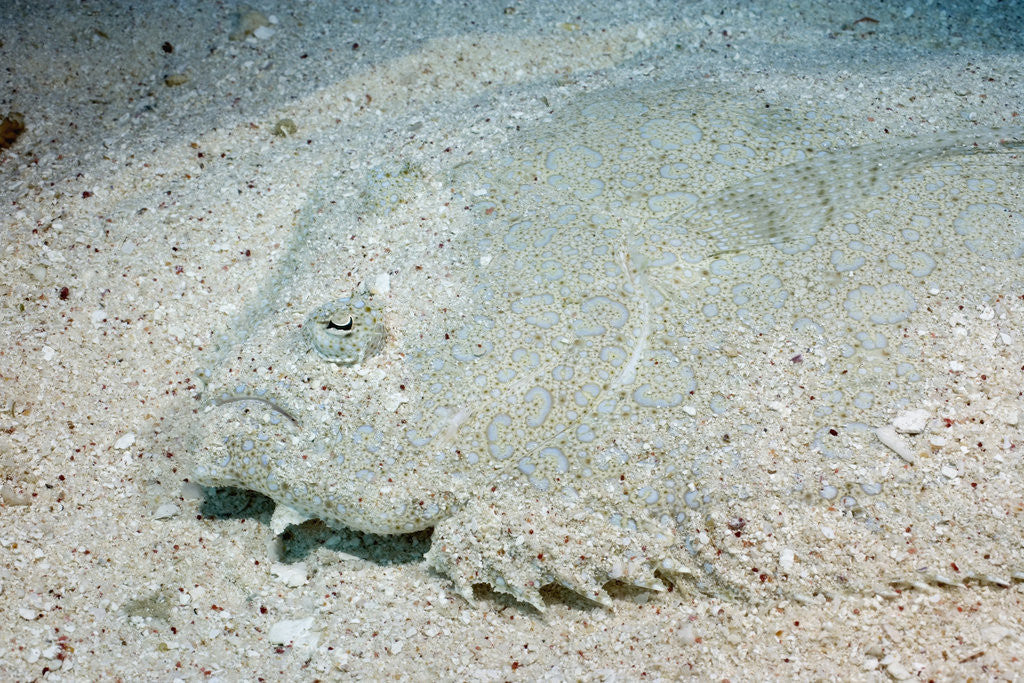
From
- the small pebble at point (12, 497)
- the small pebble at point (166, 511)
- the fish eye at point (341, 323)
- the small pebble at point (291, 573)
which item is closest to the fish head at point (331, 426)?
the fish eye at point (341, 323)

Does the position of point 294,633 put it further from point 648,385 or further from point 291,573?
point 648,385

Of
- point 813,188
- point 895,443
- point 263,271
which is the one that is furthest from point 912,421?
point 263,271

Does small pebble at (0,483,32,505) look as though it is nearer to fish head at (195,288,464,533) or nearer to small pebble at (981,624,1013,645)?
fish head at (195,288,464,533)

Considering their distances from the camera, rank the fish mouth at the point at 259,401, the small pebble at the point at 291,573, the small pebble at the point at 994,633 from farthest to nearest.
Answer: the small pebble at the point at 291,573, the fish mouth at the point at 259,401, the small pebble at the point at 994,633

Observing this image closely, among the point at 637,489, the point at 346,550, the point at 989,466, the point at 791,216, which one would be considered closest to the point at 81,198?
the point at 346,550

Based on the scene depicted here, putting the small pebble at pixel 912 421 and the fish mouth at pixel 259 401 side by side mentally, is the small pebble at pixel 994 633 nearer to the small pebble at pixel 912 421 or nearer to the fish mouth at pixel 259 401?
the small pebble at pixel 912 421

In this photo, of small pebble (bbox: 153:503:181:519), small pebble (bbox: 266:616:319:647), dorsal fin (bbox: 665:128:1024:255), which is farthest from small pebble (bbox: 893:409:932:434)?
small pebble (bbox: 153:503:181:519)
